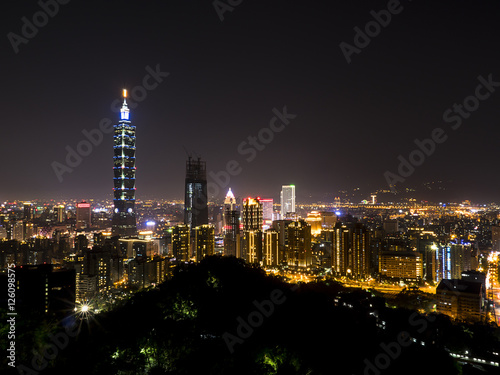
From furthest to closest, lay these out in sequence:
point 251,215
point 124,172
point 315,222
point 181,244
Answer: point 124,172 < point 315,222 < point 251,215 < point 181,244

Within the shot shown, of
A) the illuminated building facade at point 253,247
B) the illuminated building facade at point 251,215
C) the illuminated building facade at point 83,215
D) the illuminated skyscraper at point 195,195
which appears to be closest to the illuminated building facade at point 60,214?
the illuminated building facade at point 83,215

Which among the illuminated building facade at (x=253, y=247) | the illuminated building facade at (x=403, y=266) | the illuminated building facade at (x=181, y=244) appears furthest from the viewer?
the illuminated building facade at (x=253, y=247)

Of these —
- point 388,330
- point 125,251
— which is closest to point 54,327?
point 388,330

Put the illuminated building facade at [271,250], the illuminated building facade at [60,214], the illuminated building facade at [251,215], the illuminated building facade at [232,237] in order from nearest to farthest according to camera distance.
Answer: the illuminated building facade at [271,250] < the illuminated building facade at [232,237] < the illuminated building facade at [251,215] < the illuminated building facade at [60,214]

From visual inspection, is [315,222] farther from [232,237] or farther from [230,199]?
[232,237]

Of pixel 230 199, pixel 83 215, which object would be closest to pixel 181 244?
pixel 230 199

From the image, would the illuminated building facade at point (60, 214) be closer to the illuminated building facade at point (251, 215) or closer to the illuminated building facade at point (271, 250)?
the illuminated building facade at point (251, 215)
